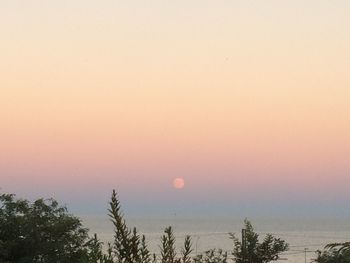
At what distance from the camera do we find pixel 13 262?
116ft

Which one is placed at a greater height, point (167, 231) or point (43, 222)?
point (43, 222)

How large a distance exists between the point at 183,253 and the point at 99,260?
59 centimetres

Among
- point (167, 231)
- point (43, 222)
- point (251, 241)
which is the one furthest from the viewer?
point (251, 241)

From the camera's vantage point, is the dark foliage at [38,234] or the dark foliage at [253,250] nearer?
the dark foliage at [38,234]

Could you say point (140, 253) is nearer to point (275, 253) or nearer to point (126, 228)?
point (126, 228)

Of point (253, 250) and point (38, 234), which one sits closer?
point (38, 234)

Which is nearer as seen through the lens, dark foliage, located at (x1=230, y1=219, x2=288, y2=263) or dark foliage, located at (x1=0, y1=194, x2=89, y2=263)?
dark foliage, located at (x1=0, y1=194, x2=89, y2=263)

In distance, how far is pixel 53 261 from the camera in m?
36.0

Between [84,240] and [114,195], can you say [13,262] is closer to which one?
[84,240]

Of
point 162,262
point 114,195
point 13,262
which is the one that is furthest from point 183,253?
point 13,262

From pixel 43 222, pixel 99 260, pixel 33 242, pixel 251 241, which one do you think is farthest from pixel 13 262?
pixel 99 260

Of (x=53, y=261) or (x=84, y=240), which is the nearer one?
(x=53, y=261)

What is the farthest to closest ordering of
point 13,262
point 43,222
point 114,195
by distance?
point 43,222, point 13,262, point 114,195

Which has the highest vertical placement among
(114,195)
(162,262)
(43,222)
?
(43,222)
